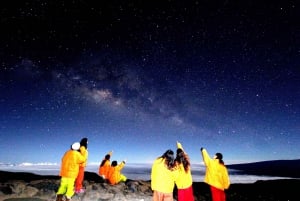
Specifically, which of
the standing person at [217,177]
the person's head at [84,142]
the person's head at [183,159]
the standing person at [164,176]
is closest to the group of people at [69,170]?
the person's head at [84,142]

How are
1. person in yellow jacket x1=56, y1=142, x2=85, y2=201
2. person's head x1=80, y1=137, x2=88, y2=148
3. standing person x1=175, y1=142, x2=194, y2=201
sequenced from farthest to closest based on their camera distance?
person's head x1=80, y1=137, x2=88, y2=148, person in yellow jacket x1=56, y1=142, x2=85, y2=201, standing person x1=175, y1=142, x2=194, y2=201

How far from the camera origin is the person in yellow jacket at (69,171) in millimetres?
8891

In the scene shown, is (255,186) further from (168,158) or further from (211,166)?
(168,158)

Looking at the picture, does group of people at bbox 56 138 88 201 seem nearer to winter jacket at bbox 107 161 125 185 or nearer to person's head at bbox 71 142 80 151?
person's head at bbox 71 142 80 151

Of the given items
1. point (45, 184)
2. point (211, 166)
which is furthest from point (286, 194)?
point (45, 184)

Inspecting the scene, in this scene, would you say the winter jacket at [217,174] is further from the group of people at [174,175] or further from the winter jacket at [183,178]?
the winter jacket at [183,178]

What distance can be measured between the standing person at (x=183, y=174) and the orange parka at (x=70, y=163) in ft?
11.8

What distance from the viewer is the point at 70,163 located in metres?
8.93

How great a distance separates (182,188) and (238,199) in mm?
6652

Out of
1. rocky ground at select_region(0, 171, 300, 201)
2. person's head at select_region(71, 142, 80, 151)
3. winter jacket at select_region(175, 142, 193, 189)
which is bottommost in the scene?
rocky ground at select_region(0, 171, 300, 201)

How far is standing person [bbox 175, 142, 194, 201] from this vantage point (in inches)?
283

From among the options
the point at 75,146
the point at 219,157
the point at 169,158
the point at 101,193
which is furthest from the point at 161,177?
the point at 101,193

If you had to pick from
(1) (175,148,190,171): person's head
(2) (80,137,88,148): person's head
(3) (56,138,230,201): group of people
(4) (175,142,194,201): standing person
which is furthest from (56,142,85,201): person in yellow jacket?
(1) (175,148,190,171): person's head

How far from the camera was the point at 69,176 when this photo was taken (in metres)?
8.88
